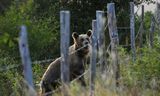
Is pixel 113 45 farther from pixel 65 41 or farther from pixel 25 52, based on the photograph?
pixel 25 52

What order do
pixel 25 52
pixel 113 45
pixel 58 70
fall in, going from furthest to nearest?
pixel 58 70, pixel 113 45, pixel 25 52

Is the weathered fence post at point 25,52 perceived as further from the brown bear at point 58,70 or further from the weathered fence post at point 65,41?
the brown bear at point 58,70

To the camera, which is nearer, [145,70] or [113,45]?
[145,70]

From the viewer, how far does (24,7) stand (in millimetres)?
5977

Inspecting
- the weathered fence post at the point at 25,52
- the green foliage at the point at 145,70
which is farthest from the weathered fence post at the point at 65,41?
the green foliage at the point at 145,70

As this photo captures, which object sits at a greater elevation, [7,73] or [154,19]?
[154,19]

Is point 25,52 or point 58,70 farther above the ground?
point 25,52

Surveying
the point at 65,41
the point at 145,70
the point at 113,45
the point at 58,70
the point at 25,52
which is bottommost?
the point at 58,70

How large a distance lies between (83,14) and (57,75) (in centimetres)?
848

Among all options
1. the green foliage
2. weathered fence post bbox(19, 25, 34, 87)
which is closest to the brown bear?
the green foliage

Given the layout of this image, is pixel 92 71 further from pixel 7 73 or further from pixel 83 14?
pixel 83 14

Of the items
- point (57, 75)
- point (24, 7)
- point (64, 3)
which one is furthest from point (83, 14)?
point (24, 7)

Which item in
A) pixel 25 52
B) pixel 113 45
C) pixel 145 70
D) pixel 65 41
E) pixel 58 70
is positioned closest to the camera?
pixel 25 52

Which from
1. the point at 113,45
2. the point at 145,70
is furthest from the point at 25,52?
the point at 113,45
